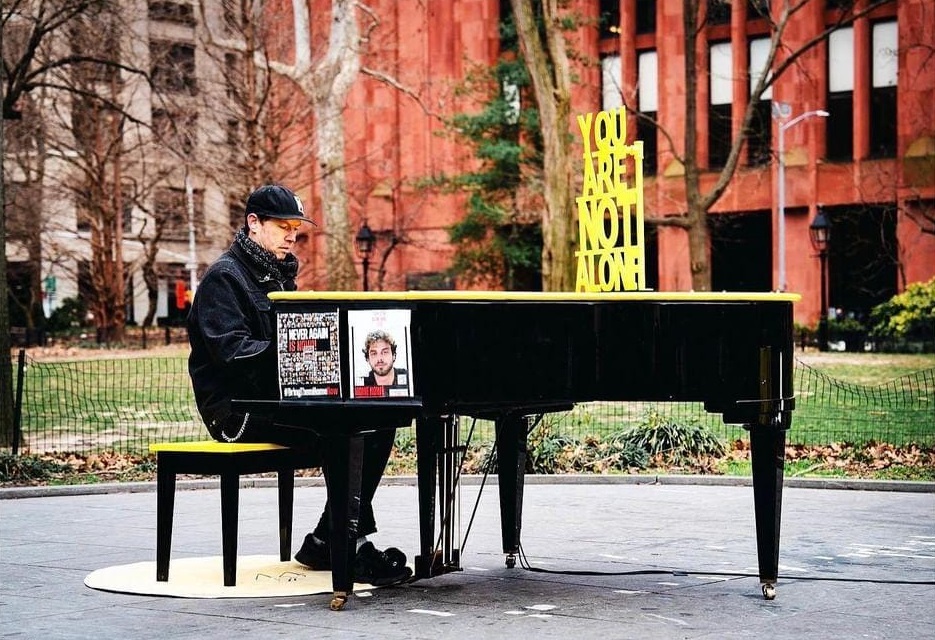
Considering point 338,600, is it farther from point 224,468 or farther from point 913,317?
point 913,317

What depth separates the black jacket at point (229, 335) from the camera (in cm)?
790

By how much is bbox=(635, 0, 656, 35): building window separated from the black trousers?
159ft

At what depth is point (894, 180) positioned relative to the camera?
160ft

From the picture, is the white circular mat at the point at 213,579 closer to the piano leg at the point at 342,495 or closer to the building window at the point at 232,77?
the piano leg at the point at 342,495

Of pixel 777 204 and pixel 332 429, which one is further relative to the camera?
pixel 777 204

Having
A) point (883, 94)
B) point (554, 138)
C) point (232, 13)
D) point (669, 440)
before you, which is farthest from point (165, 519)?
point (883, 94)

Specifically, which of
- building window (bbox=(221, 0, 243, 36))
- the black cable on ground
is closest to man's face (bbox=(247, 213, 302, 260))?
the black cable on ground

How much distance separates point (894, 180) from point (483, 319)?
144 feet

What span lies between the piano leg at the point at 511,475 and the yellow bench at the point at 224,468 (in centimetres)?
132

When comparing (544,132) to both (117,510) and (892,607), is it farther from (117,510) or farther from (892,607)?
(892,607)

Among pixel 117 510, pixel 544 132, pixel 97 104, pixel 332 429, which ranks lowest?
pixel 117 510

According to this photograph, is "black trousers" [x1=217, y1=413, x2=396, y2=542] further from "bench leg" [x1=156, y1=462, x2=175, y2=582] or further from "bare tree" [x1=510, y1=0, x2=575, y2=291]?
"bare tree" [x1=510, y1=0, x2=575, y2=291]

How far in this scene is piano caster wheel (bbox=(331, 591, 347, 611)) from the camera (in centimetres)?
752

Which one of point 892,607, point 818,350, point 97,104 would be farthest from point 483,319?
point 97,104
